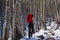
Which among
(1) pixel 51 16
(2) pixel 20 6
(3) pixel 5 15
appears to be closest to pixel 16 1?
(2) pixel 20 6

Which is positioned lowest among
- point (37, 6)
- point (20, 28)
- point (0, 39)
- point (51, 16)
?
point (0, 39)

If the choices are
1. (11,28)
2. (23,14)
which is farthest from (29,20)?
(11,28)

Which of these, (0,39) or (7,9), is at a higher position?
(7,9)

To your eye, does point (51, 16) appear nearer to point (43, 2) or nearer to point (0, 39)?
point (43, 2)

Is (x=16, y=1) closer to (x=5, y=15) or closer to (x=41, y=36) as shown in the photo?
(x=5, y=15)

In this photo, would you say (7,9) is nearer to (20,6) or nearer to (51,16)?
(20,6)

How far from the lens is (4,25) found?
2.09m

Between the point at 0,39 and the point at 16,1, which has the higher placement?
the point at 16,1

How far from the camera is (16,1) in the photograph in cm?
212

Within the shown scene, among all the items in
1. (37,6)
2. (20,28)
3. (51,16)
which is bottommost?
(20,28)

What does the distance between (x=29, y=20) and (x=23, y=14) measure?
0.40 feet

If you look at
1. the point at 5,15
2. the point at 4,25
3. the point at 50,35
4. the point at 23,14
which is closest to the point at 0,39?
the point at 4,25

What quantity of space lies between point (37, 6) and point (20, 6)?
0.25m

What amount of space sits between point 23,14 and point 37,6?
247mm
